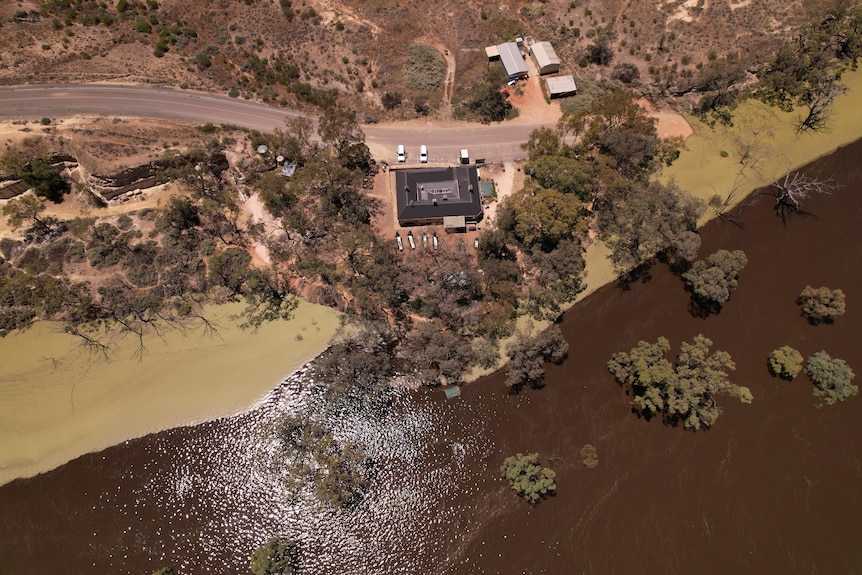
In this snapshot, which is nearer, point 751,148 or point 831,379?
point 831,379

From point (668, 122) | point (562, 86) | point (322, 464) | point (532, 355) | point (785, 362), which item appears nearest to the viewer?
point (322, 464)

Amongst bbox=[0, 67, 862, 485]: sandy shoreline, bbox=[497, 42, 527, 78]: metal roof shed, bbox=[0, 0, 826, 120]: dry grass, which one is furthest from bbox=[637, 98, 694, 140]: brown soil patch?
bbox=[0, 67, 862, 485]: sandy shoreline

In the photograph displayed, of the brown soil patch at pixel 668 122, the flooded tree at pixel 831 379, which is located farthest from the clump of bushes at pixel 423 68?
the flooded tree at pixel 831 379

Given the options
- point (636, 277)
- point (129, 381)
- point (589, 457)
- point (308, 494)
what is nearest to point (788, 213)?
point (636, 277)

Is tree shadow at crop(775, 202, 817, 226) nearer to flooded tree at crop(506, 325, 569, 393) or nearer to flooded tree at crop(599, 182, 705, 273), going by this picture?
flooded tree at crop(599, 182, 705, 273)

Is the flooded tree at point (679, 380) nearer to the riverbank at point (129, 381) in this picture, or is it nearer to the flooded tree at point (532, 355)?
the flooded tree at point (532, 355)

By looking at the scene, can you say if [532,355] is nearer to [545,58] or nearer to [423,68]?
[545,58]
